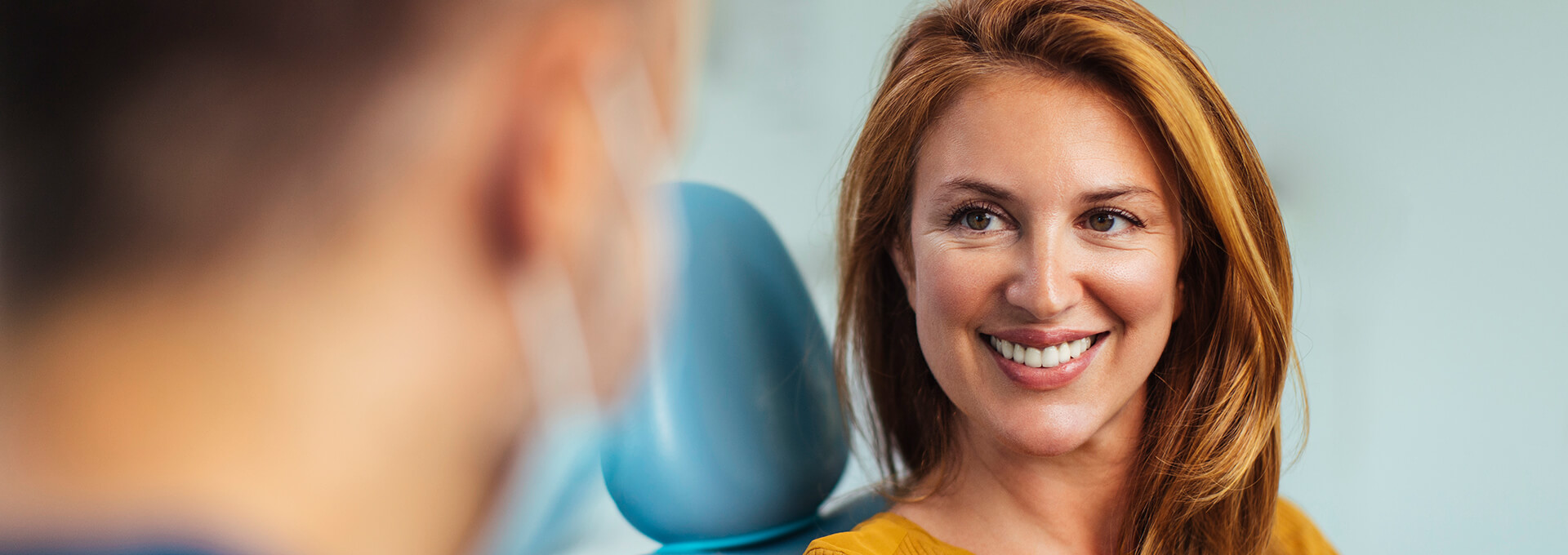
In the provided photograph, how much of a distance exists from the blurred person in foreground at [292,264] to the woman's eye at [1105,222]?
16.9 inches

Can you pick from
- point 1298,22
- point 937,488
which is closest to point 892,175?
point 937,488

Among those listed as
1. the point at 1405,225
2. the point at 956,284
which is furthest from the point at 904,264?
the point at 1405,225

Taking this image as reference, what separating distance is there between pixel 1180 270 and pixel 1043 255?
21 centimetres

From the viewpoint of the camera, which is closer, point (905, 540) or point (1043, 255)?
point (1043, 255)

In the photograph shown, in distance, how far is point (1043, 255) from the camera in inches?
34.8

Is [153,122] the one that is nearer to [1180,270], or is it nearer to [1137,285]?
[1137,285]

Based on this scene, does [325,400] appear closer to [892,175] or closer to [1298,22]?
[892,175]

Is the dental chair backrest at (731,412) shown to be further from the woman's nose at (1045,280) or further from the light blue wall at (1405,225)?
the woman's nose at (1045,280)

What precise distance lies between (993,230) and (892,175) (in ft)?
0.44

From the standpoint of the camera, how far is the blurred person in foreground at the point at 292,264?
1.98 feet

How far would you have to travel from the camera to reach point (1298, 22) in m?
1.47

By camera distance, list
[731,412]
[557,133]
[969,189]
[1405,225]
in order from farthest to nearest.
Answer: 1. [1405,225]
2. [731,412]
3. [969,189]
4. [557,133]

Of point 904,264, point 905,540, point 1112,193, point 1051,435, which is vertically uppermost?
point 1112,193

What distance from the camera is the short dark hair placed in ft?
1.96
